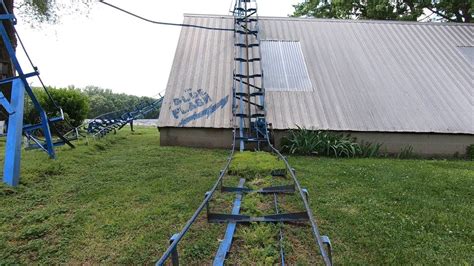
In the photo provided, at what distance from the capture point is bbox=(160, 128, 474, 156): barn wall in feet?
30.3

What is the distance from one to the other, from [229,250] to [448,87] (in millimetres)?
10205

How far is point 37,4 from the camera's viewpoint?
11.2 metres

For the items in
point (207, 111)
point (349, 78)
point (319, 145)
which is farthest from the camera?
point (349, 78)

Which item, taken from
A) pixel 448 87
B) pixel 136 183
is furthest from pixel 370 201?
pixel 448 87

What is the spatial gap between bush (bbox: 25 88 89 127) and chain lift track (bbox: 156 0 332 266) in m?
6.57

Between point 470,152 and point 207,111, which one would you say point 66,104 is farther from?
point 470,152

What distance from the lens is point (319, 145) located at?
874 cm

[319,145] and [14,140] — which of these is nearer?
[14,140]

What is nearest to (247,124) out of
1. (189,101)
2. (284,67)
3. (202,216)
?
(189,101)

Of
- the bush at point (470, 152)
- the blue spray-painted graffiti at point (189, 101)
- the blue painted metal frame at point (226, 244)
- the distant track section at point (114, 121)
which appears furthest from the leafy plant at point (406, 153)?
the distant track section at point (114, 121)

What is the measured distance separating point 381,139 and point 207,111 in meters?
4.74

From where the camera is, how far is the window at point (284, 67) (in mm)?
10375

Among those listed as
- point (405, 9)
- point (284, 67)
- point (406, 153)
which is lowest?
point (406, 153)

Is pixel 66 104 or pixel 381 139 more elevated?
pixel 66 104
